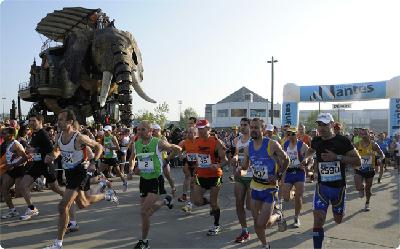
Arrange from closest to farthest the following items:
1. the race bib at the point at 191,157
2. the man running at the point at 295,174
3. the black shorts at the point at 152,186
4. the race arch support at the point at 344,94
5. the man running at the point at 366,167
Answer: the black shorts at the point at 152,186, the man running at the point at 295,174, the race bib at the point at 191,157, the man running at the point at 366,167, the race arch support at the point at 344,94

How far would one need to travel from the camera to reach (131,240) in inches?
264

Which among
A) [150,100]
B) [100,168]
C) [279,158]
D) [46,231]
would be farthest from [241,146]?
[150,100]

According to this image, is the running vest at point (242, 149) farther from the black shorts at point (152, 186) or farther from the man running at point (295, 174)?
the black shorts at point (152, 186)

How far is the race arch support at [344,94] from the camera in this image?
2489 cm

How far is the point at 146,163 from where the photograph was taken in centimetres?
→ 646

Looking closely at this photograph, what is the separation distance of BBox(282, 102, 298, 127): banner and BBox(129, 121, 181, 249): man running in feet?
70.8

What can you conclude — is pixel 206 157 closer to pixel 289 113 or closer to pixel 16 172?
pixel 16 172

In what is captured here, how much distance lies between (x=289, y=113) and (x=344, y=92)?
12.4 ft

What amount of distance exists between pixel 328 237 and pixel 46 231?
16.1ft

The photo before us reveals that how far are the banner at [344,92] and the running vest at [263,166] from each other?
21.9 meters

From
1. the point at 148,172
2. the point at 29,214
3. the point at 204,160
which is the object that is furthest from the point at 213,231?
the point at 29,214

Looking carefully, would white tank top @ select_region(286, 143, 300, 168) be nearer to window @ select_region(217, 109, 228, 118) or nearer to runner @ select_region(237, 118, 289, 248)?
runner @ select_region(237, 118, 289, 248)

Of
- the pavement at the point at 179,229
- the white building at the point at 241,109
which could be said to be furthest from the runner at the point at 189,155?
the white building at the point at 241,109

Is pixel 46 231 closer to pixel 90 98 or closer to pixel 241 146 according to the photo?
pixel 241 146
